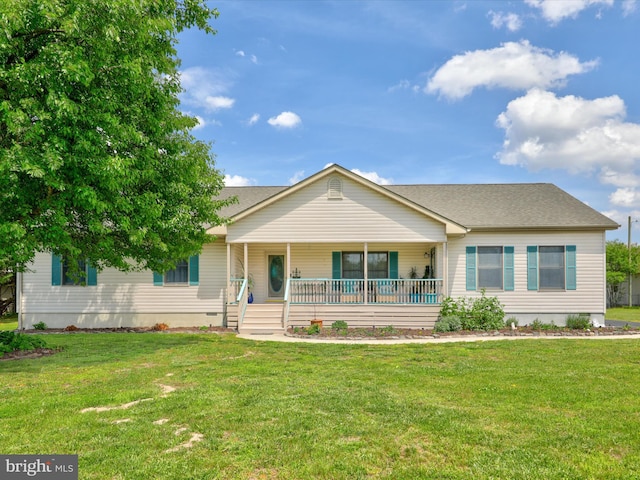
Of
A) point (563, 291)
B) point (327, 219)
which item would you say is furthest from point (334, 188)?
point (563, 291)

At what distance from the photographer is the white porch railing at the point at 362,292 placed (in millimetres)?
14117

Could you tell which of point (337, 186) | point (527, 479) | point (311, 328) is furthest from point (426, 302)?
point (527, 479)

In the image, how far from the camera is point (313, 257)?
16125mm

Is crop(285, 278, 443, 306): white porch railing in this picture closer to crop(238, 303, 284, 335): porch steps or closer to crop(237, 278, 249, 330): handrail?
crop(238, 303, 284, 335): porch steps

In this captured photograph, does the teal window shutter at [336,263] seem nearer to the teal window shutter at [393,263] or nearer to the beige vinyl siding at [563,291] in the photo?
the teal window shutter at [393,263]

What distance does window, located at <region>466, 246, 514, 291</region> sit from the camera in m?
14.7

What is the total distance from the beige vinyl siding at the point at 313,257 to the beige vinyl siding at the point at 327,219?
1530mm

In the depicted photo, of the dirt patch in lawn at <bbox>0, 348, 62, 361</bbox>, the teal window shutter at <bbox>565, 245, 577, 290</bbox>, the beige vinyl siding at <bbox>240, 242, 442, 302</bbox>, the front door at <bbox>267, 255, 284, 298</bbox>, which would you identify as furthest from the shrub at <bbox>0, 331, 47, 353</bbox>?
the teal window shutter at <bbox>565, 245, 577, 290</bbox>

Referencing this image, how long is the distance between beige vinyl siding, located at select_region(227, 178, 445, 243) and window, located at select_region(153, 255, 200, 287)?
1.99 metres

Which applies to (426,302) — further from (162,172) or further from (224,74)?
(224,74)

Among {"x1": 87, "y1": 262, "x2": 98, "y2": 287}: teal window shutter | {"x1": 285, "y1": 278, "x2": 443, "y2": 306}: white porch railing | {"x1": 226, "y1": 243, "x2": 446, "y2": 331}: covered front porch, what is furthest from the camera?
{"x1": 87, "y1": 262, "x2": 98, "y2": 287}: teal window shutter

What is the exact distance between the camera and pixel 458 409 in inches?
200

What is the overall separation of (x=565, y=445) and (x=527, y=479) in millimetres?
973

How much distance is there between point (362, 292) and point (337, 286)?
97 cm
